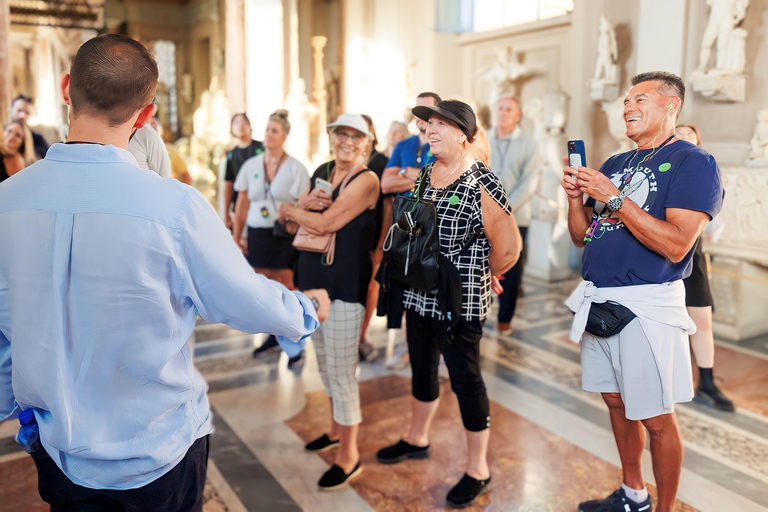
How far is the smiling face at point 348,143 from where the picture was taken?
3166mm

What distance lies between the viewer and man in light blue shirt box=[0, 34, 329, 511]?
1.35m

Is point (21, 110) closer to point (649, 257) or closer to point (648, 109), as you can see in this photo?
point (648, 109)

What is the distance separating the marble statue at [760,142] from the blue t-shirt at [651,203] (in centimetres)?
383

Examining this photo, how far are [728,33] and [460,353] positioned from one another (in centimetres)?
474

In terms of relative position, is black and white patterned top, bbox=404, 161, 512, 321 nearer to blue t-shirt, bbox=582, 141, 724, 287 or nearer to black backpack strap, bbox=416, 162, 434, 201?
black backpack strap, bbox=416, 162, 434, 201

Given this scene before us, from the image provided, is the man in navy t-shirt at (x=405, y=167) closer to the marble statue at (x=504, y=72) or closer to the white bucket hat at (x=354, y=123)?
the white bucket hat at (x=354, y=123)

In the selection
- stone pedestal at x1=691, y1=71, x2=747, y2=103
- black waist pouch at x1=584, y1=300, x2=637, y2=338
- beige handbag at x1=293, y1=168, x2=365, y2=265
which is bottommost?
black waist pouch at x1=584, y1=300, x2=637, y2=338

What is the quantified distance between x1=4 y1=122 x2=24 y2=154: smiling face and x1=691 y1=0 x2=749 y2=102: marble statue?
5.77 meters

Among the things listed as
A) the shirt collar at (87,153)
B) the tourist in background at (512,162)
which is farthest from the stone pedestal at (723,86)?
the shirt collar at (87,153)

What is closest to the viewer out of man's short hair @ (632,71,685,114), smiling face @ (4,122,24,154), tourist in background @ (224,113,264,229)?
man's short hair @ (632,71,685,114)

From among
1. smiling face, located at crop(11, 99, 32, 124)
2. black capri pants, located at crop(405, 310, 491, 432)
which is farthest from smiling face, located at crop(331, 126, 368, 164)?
smiling face, located at crop(11, 99, 32, 124)

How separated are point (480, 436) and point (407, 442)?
1.79ft

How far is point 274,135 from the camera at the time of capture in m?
4.58

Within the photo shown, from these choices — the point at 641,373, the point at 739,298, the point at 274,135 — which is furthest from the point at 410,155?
the point at 739,298
